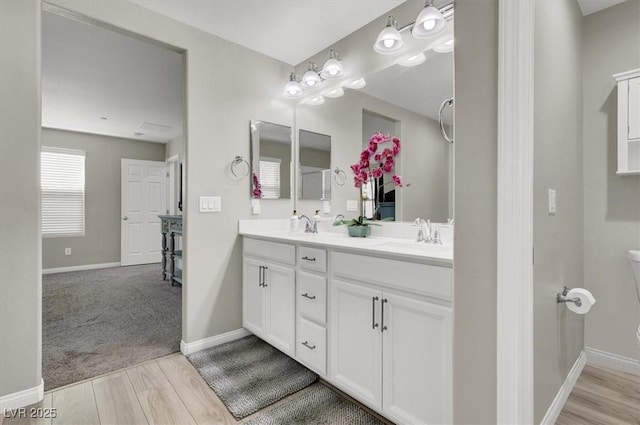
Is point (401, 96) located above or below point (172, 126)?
below

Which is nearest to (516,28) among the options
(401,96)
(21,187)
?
(401,96)

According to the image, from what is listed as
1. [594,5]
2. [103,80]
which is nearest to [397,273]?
[594,5]

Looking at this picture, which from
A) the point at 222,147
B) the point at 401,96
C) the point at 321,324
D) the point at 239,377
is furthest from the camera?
the point at 222,147

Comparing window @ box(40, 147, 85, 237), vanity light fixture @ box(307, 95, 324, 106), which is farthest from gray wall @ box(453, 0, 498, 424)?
window @ box(40, 147, 85, 237)

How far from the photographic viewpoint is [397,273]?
1.40 m

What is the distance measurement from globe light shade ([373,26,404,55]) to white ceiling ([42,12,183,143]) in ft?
6.39

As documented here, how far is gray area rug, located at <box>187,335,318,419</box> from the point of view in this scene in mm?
1742

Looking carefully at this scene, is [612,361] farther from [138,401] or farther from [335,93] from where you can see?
[138,401]

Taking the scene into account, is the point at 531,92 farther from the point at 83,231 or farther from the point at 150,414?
the point at 83,231

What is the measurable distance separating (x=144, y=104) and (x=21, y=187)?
2.88m

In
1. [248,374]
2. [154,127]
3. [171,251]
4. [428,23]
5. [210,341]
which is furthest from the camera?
[154,127]

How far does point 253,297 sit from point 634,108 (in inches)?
111

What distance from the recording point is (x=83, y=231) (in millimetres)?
5473

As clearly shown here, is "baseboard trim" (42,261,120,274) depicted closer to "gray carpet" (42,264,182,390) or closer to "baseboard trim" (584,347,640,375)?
"gray carpet" (42,264,182,390)
